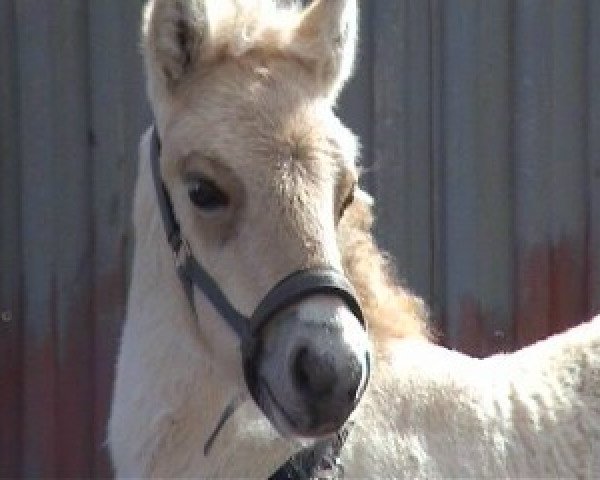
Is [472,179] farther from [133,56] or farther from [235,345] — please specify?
[235,345]

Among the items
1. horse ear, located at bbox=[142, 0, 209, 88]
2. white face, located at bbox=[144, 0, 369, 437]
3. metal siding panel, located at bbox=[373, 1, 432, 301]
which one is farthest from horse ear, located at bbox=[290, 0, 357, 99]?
metal siding panel, located at bbox=[373, 1, 432, 301]

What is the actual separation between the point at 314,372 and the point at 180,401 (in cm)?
54

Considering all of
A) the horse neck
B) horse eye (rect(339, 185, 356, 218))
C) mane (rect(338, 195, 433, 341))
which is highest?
horse eye (rect(339, 185, 356, 218))

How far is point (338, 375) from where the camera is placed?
297cm

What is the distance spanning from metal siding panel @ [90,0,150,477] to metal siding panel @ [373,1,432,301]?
36.3 inches

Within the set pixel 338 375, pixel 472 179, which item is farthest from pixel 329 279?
pixel 472 179

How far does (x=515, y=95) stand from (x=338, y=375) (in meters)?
2.98

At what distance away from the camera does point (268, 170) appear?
3129 millimetres

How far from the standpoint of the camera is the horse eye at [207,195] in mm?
3192

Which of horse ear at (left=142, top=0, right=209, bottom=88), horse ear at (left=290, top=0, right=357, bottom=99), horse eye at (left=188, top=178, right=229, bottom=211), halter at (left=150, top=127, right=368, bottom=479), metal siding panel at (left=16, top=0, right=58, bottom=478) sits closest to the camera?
halter at (left=150, top=127, right=368, bottom=479)

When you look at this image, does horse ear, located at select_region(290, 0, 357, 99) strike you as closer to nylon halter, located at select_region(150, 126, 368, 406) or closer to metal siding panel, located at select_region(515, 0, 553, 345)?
nylon halter, located at select_region(150, 126, 368, 406)

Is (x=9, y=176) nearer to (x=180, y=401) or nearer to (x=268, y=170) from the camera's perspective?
(x=180, y=401)

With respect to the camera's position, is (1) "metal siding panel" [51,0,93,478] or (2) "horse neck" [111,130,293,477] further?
(1) "metal siding panel" [51,0,93,478]

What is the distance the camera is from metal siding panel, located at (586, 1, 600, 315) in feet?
18.8
